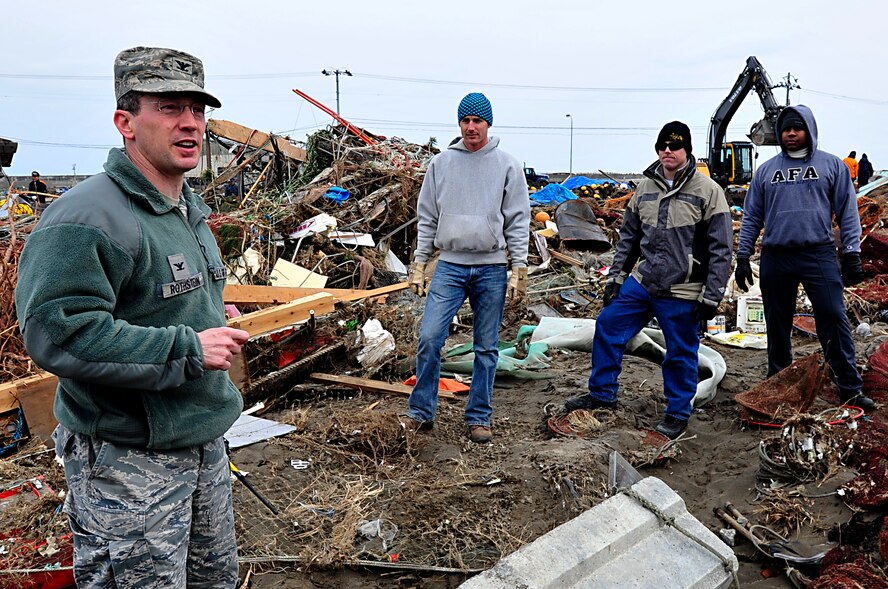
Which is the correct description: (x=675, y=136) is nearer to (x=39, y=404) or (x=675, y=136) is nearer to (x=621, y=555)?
(x=621, y=555)

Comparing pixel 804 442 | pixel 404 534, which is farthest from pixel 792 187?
pixel 404 534

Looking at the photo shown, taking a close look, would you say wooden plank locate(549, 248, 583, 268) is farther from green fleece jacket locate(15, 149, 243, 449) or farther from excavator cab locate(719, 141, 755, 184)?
excavator cab locate(719, 141, 755, 184)

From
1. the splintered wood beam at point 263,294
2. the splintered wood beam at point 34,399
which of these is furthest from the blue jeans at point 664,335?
the splintered wood beam at point 34,399

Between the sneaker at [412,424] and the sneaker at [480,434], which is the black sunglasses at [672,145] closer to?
the sneaker at [480,434]

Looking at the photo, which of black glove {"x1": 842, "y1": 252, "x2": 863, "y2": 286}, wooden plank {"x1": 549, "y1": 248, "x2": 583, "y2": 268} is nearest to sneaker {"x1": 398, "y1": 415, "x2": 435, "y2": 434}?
black glove {"x1": 842, "y1": 252, "x2": 863, "y2": 286}

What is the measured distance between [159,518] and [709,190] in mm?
3749

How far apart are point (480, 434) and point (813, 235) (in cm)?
270

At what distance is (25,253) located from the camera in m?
1.67

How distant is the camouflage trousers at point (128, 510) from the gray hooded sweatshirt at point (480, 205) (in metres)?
2.51

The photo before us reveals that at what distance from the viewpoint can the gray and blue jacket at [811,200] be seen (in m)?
4.70

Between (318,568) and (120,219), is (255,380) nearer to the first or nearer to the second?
(318,568)

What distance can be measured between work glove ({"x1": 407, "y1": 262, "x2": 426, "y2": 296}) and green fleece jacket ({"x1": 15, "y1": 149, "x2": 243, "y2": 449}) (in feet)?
8.64

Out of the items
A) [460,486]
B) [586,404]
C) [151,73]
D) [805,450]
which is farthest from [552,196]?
[151,73]

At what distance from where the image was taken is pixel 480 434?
4328 millimetres
